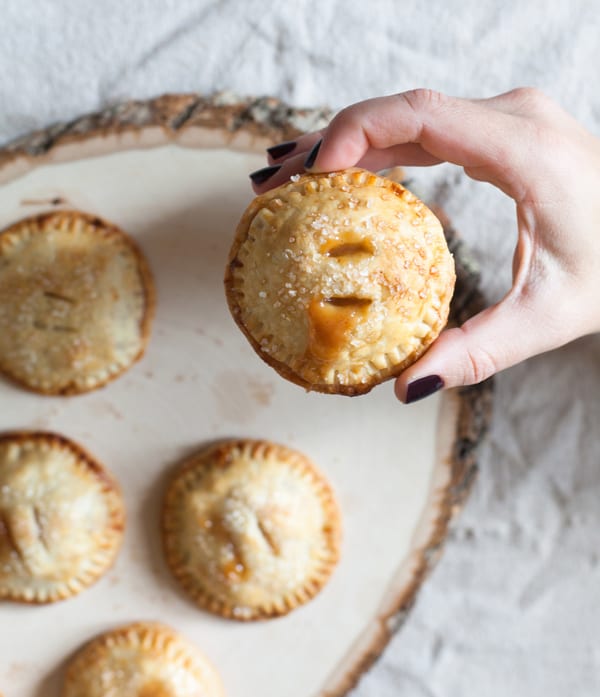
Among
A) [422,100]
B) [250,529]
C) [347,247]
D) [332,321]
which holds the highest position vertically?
[422,100]

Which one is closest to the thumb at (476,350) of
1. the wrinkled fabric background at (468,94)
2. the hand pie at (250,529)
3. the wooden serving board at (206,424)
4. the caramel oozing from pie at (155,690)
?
the wooden serving board at (206,424)

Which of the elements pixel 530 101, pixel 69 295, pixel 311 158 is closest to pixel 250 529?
pixel 69 295

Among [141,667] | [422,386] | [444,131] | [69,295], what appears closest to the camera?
[422,386]

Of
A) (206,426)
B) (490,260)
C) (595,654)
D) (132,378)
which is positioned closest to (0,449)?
(132,378)

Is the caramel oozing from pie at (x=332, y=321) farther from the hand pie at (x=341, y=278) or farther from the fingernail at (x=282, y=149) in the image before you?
the fingernail at (x=282, y=149)

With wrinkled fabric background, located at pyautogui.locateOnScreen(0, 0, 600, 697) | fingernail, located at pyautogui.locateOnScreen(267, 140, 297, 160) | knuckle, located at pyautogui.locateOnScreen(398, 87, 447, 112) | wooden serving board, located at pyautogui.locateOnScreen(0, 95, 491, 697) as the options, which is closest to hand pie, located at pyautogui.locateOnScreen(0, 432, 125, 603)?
wooden serving board, located at pyautogui.locateOnScreen(0, 95, 491, 697)

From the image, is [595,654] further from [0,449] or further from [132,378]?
[0,449]

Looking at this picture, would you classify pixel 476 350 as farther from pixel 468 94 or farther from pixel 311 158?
pixel 468 94
